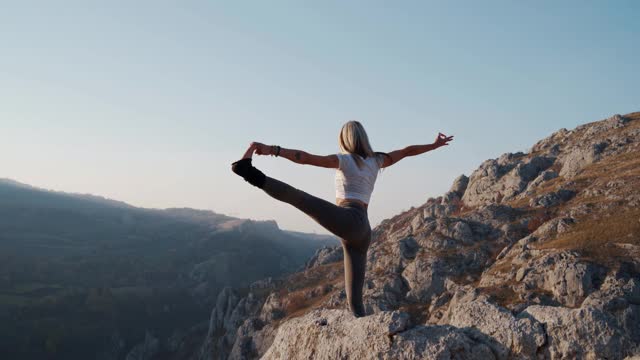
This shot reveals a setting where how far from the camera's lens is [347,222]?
28.3 feet

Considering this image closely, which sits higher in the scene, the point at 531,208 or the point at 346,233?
the point at 531,208

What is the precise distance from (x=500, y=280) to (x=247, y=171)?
193 feet

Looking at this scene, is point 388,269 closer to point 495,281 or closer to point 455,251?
point 455,251

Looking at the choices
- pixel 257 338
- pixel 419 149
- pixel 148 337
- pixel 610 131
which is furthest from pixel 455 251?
pixel 148 337

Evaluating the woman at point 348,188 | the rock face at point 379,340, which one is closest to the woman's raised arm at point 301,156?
the woman at point 348,188

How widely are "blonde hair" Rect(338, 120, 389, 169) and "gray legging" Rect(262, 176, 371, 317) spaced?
880 millimetres

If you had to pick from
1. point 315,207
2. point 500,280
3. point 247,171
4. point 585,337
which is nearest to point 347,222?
point 315,207

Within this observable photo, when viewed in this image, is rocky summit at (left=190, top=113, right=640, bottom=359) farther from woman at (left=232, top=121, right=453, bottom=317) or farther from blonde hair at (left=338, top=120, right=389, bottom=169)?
blonde hair at (left=338, top=120, right=389, bottom=169)

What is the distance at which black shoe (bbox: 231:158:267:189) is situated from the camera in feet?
24.7

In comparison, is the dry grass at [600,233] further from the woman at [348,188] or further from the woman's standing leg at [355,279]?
the woman at [348,188]

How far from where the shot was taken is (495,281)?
60844mm

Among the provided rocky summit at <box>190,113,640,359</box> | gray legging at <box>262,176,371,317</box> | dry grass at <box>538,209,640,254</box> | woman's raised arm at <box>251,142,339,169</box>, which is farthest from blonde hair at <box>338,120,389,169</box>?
dry grass at <box>538,209,640,254</box>

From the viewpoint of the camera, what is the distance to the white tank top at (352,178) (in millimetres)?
8836

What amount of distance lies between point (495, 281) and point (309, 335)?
56.1 metres
